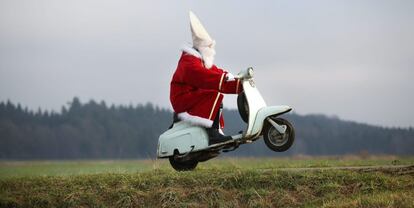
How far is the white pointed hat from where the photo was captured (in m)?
10.9

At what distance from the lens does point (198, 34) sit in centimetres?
1095

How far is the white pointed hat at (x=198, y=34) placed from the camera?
35.9 ft

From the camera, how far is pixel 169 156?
11.1 metres

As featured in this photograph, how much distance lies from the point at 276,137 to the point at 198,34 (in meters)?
1.82

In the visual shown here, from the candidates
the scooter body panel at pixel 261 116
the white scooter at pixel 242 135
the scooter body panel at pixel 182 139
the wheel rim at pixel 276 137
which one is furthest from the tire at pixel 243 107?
the scooter body panel at pixel 182 139

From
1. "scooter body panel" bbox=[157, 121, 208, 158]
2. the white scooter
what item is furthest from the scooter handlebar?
"scooter body panel" bbox=[157, 121, 208, 158]

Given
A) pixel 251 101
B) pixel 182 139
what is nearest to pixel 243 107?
pixel 251 101

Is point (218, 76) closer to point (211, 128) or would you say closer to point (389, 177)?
point (211, 128)

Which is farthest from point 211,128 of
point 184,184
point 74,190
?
point 74,190

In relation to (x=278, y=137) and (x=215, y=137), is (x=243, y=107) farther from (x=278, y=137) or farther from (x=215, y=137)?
(x=278, y=137)

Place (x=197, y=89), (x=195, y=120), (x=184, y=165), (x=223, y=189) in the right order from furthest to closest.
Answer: (x=184, y=165) < (x=197, y=89) < (x=195, y=120) < (x=223, y=189)

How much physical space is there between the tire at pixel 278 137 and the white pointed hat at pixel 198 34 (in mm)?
1477

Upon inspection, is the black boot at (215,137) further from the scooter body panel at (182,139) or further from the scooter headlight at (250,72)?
the scooter headlight at (250,72)

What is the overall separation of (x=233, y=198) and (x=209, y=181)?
1.39 feet
